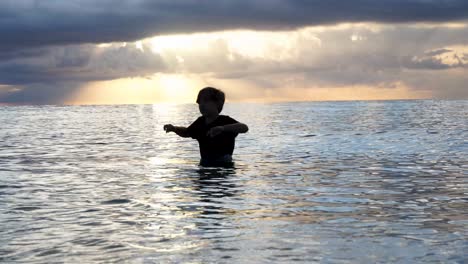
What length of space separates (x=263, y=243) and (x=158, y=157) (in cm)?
1336

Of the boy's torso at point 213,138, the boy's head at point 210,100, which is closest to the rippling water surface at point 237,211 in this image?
the boy's torso at point 213,138

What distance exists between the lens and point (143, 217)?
914 cm

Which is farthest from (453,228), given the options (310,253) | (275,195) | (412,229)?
(275,195)

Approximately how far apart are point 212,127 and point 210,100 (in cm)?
58

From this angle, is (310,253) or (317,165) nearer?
(310,253)

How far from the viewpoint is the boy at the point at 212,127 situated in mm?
14336

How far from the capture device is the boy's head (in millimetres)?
14789

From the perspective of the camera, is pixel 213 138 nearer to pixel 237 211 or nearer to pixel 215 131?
pixel 215 131

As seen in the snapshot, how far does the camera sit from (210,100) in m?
14.8

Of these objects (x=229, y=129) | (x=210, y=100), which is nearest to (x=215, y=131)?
(x=229, y=129)

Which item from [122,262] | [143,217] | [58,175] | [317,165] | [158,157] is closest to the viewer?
[122,262]

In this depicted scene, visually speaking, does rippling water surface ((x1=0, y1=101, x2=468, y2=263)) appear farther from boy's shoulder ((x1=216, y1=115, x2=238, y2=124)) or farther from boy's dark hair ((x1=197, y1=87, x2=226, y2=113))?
boy's dark hair ((x1=197, y1=87, x2=226, y2=113))

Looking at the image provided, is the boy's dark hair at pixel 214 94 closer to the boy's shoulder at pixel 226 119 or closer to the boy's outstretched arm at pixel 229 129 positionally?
the boy's shoulder at pixel 226 119

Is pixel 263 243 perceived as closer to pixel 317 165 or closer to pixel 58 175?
pixel 58 175
